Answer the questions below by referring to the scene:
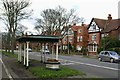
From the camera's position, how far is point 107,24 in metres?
73.4

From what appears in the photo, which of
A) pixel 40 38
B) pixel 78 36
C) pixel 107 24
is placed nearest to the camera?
pixel 40 38

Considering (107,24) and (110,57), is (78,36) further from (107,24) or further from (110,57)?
(110,57)

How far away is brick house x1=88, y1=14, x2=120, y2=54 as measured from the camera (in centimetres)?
6822

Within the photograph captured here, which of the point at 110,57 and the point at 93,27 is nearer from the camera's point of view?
the point at 110,57

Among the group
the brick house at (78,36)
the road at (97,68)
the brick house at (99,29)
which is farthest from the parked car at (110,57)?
the brick house at (78,36)

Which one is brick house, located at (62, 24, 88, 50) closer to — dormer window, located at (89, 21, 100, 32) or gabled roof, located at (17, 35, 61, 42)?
dormer window, located at (89, 21, 100, 32)

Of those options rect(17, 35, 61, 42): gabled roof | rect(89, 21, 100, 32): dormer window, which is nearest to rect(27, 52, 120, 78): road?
rect(17, 35, 61, 42): gabled roof

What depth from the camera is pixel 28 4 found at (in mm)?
56562

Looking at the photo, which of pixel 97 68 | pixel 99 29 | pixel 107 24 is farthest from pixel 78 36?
pixel 97 68

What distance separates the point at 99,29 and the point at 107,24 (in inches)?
101

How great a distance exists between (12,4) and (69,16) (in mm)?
27857

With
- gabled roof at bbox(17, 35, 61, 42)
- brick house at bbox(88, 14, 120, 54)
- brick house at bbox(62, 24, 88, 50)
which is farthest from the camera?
brick house at bbox(62, 24, 88, 50)

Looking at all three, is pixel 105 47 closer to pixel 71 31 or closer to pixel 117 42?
pixel 117 42

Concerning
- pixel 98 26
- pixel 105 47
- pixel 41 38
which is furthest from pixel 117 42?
pixel 41 38
